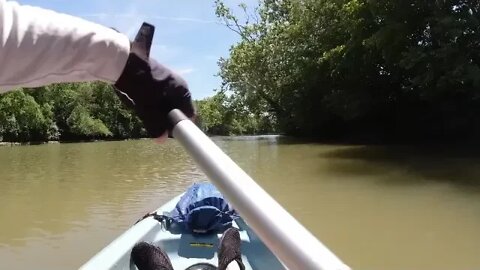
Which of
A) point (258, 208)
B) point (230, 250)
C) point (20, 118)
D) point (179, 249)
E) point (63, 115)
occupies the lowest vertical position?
point (63, 115)

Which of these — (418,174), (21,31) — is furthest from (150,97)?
(418,174)

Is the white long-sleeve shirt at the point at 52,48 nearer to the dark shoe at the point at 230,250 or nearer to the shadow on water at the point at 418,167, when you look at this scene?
the dark shoe at the point at 230,250

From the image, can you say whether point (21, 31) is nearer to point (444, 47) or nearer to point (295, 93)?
point (444, 47)

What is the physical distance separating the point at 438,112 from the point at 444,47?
4800 mm

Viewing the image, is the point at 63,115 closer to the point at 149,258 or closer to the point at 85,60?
the point at 149,258

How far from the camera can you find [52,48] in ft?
2.45

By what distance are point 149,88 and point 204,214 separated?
109 inches

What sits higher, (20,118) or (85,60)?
(85,60)

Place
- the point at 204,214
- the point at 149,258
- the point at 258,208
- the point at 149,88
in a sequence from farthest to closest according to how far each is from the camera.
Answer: the point at 204,214 < the point at 149,258 < the point at 149,88 < the point at 258,208

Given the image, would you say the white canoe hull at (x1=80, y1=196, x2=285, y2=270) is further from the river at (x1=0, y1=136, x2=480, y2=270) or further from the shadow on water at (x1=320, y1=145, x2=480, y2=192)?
the shadow on water at (x1=320, y1=145, x2=480, y2=192)

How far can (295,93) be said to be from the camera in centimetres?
2405

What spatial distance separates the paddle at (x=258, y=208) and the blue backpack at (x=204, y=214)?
8.97 ft

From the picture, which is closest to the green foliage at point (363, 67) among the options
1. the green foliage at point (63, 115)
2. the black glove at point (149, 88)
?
the green foliage at point (63, 115)

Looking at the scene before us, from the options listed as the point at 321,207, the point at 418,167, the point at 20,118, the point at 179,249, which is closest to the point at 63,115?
the point at 20,118
